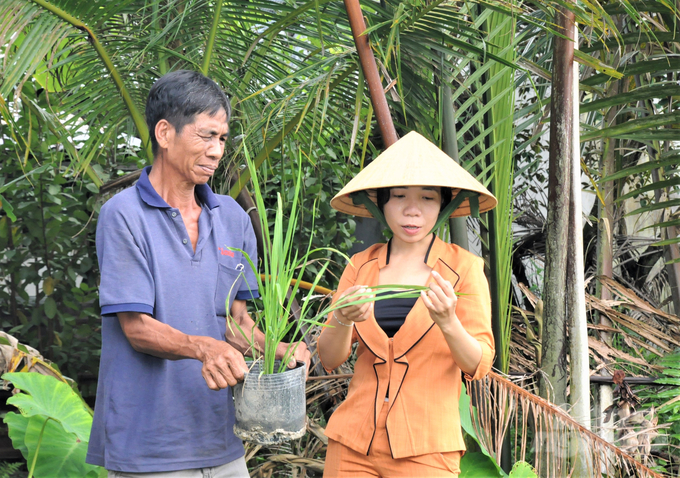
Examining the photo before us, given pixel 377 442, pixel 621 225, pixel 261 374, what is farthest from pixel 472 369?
pixel 621 225

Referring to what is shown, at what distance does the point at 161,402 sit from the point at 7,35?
1323 millimetres

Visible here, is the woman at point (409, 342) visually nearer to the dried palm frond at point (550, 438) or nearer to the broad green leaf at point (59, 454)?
the dried palm frond at point (550, 438)

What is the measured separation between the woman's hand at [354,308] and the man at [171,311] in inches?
8.5

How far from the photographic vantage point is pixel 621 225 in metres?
4.54

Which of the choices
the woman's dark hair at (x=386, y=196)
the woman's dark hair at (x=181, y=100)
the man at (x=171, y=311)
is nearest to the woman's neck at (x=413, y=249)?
the woman's dark hair at (x=386, y=196)

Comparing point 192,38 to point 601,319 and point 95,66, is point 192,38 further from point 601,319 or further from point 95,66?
point 601,319

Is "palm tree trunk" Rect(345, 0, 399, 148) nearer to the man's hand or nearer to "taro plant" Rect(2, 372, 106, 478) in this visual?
the man's hand

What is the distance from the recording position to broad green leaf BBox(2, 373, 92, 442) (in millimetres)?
2193

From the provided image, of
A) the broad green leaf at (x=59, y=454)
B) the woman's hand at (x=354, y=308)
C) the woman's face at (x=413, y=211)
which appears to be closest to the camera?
the woman's hand at (x=354, y=308)

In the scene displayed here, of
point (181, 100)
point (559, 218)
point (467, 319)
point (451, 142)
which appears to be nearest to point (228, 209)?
point (181, 100)

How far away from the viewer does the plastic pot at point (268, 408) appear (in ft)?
4.52

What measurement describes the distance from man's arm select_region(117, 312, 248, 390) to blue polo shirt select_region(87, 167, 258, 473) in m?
0.04

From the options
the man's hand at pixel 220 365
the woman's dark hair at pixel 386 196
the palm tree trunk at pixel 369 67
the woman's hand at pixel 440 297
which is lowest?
the man's hand at pixel 220 365

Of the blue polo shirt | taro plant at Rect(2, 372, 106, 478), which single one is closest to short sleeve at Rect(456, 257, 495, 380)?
the blue polo shirt
